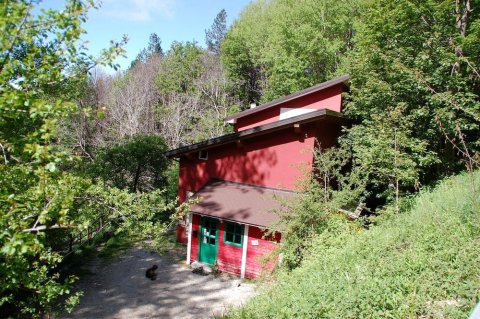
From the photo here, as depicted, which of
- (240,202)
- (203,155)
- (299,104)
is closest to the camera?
(240,202)

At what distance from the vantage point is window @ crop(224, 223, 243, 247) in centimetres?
1333

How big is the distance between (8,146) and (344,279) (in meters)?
5.21

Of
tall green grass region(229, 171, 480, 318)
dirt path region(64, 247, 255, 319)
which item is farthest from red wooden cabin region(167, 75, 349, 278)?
tall green grass region(229, 171, 480, 318)

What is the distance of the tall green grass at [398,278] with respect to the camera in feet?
15.2

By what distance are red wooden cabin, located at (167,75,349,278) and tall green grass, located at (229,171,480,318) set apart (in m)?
5.23

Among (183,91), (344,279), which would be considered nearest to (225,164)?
(344,279)

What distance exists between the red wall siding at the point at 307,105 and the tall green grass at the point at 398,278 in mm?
9657

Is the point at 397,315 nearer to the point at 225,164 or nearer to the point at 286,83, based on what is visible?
the point at 225,164

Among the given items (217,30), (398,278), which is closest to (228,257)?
(398,278)

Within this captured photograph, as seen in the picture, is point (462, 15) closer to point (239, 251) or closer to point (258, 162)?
point (258, 162)

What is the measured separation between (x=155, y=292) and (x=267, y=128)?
293 inches

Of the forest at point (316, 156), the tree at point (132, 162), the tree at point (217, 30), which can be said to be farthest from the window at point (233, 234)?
the tree at point (217, 30)

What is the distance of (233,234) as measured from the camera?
13469mm

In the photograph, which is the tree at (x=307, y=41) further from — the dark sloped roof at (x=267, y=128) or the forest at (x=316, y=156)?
the dark sloped roof at (x=267, y=128)
